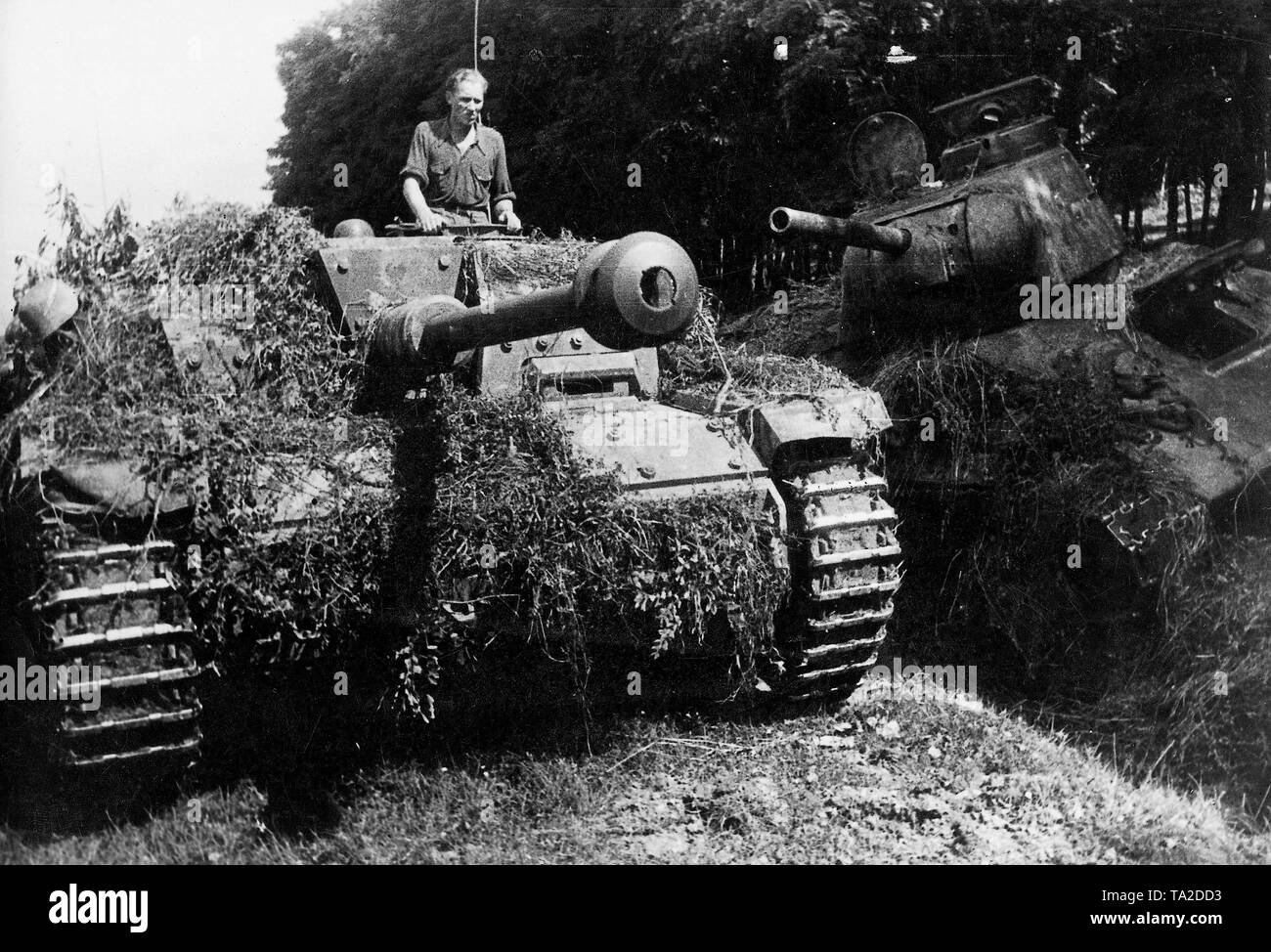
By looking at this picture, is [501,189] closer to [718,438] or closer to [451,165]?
[451,165]

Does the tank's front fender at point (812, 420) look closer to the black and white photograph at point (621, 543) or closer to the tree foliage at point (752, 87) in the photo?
the black and white photograph at point (621, 543)

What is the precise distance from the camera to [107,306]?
5227 mm

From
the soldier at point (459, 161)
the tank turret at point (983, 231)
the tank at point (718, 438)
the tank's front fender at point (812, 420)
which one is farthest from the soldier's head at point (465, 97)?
the tank's front fender at point (812, 420)

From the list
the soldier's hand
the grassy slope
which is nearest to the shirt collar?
the soldier's hand

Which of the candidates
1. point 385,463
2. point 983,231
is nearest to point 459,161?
point 385,463

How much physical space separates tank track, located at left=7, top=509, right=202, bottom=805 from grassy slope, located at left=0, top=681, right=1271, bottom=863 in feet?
1.45

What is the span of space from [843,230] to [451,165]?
2399 mm

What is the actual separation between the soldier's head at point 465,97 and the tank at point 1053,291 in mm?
2015

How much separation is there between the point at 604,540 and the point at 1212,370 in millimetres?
4244

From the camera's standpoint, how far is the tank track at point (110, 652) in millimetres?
4238

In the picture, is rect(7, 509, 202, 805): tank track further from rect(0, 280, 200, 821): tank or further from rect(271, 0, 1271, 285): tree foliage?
rect(271, 0, 1271, 285): tree foliage

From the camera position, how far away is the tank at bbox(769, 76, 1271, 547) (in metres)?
6.70

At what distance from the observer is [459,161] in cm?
731
